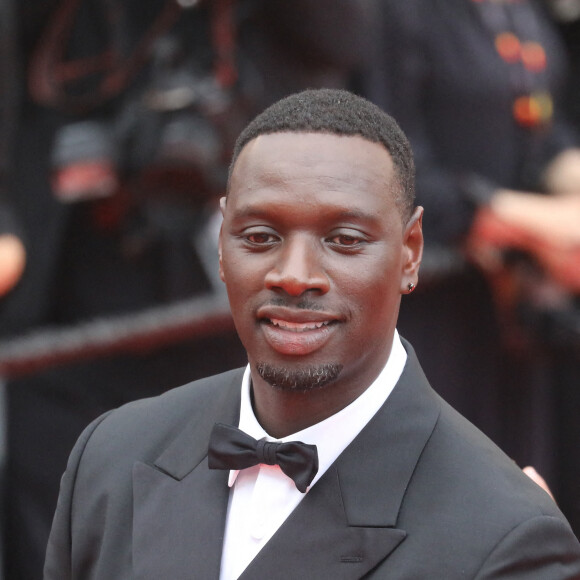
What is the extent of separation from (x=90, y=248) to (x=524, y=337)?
4.90 feet

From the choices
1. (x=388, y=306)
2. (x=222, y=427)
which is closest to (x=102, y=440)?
(x=222, y=427)

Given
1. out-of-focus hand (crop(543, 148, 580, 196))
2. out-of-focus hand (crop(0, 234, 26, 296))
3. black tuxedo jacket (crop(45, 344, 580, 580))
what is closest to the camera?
black tuxedo jacket (crop(45, 344, 580, 580))

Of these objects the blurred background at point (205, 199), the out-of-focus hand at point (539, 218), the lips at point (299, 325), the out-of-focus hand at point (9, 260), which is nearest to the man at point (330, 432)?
the lips at point (299, 325)

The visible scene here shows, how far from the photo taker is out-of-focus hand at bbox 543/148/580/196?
11.9 ft

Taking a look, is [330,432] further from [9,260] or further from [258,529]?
[9,260]

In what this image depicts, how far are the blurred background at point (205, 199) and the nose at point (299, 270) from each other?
142 cm

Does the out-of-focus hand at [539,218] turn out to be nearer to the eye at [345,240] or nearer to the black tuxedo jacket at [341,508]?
the black tuxedo jacket at [341,508]

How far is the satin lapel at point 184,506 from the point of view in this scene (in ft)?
5.15

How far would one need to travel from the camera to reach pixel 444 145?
360cm

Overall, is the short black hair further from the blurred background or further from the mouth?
the blurred background

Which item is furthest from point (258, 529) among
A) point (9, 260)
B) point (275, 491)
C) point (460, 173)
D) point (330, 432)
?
Answer: point (460, 173)

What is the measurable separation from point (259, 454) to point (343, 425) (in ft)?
0.47

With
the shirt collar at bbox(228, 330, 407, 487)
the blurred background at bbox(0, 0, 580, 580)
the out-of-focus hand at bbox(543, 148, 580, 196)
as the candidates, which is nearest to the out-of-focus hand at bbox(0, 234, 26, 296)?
the blurred background at bbox(0, 0, 580, 580)

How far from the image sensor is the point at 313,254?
147cm
